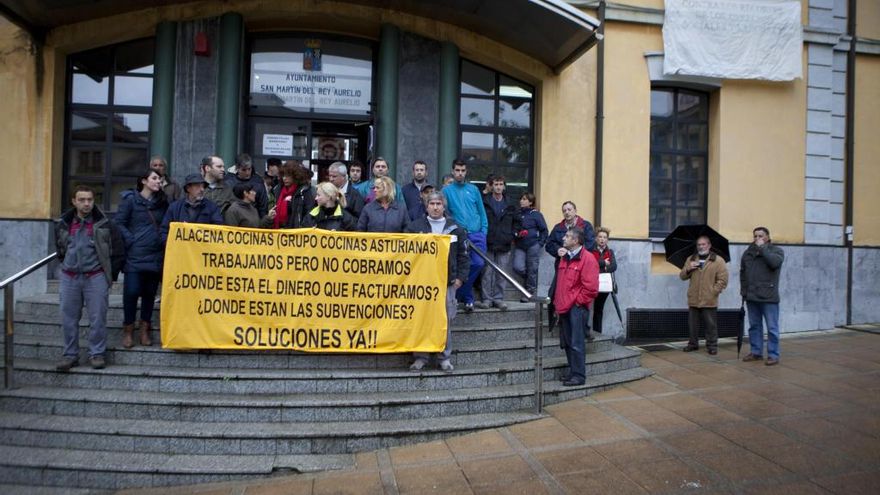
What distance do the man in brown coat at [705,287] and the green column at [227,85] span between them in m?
7.18

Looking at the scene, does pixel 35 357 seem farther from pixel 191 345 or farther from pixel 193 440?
pixel 193 440

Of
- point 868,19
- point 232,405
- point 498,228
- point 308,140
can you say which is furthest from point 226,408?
point 868,19

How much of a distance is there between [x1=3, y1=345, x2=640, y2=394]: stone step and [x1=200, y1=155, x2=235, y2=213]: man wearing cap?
1.93 meters

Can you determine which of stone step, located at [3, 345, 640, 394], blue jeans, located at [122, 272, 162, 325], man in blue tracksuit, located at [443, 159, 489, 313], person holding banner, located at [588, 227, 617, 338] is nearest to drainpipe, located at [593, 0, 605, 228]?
person holding banner, located at [588, 227, 617, 338]

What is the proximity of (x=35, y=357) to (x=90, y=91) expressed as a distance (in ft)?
16.3

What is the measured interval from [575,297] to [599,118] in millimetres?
4599

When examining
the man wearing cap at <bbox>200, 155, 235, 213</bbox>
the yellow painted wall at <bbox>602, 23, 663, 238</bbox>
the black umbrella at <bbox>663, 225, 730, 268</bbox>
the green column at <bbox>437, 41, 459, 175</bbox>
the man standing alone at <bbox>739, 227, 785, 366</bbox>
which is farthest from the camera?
the yellow painted wall at <bbox>602, 23, 663, 238</bbox>

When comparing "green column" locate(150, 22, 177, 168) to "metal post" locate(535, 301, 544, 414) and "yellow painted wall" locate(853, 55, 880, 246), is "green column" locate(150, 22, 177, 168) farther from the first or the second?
"yellow painted wall" locate(853, 55, 880, 246)

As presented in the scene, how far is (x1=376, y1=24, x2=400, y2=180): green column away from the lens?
9281 millimetres

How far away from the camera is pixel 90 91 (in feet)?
30.2

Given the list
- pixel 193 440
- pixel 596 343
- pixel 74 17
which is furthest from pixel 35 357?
pixel 596 343

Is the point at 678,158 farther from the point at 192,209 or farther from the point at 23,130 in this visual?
the point at 23,130

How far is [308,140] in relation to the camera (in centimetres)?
964

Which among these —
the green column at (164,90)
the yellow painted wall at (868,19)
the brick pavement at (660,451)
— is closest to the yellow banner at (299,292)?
the brick pavement at (660,451)
